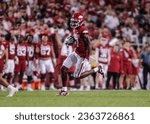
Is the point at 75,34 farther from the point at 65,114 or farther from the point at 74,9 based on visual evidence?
the point at 74,9

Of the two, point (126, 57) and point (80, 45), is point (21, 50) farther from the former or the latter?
point (80, 45)

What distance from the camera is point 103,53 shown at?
80.1 ft

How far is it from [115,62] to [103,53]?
1.79 feet

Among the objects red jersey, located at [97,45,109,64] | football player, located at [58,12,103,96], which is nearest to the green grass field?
football player, located at [58,12,103,96]

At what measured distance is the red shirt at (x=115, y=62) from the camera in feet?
79.4

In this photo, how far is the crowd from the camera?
2420 cm

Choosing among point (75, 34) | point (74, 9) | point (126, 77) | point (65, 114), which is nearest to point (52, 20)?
point (74, 9)

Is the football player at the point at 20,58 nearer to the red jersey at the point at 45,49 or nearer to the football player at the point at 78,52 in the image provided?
the red jersey at the point at 45,49

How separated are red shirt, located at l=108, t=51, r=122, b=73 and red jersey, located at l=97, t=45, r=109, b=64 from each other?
19cm

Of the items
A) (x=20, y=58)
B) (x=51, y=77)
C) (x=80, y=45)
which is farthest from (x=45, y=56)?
(x=80, y=45)

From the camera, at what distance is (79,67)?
17750 mm

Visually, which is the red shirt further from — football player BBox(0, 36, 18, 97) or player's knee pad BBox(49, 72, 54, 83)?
football player BBox(0, 36, 18, 97)

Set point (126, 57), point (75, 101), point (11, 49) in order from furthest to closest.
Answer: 1. point (126, 57)
2. point (11, 49)
3. point (75, 101)

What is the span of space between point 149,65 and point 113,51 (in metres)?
1.40
